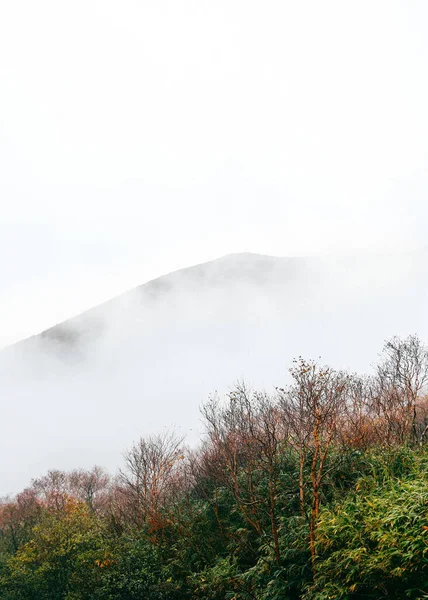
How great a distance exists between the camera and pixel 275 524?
43.3 feet

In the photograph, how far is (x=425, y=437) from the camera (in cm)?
1670

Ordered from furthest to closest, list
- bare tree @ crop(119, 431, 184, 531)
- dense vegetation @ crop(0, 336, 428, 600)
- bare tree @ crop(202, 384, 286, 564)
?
1. bare tree @ crop(119, 431, 184, 531)
2. bare tree @ crop(202, 384, 286, 564)
3. dense vegetation @ crop(0, 336, 428, 600)

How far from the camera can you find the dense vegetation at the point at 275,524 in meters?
9.87

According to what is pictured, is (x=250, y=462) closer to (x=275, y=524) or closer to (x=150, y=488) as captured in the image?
(x=275, y=524)

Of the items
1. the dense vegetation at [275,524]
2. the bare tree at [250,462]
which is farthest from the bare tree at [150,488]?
the bare tree at [250,462]

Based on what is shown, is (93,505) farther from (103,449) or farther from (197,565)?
(103,449)

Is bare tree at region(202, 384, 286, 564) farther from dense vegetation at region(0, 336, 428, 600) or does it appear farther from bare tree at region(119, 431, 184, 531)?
bare tree at region(119, 431, 184, 531)

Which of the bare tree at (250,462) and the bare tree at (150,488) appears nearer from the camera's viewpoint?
the bare tree at (250,462)

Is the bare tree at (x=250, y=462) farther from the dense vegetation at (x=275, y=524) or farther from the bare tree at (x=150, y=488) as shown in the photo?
the bare tree at (x=150, y=488)

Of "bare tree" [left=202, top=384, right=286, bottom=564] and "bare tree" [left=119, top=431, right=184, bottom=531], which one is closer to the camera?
"bare tree" [left=202, top=384, right=286, bottom=564]

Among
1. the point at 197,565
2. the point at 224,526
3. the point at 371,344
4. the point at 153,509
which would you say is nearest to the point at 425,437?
the point at 224,526

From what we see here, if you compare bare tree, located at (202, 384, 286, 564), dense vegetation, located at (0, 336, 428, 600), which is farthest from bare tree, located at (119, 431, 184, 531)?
bare tree, located at (202, 384, 286, 564)

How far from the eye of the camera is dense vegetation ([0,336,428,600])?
987cm

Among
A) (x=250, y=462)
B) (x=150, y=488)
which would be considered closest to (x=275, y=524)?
(x=250, y=462)
